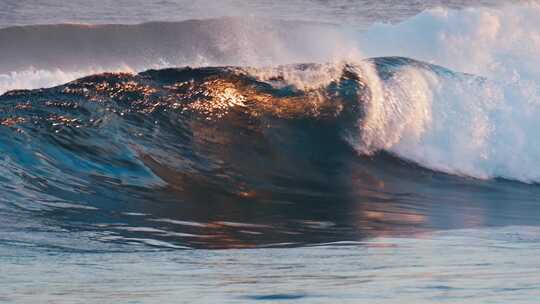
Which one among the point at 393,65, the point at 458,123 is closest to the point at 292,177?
the point at 458,123

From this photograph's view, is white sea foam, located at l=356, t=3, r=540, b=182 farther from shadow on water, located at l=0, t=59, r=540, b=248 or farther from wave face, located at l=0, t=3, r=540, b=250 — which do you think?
shadow on water, located at l=0, t=59, r=540, b=248

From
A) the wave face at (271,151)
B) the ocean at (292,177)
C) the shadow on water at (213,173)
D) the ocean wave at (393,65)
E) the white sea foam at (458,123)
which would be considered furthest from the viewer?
the ocean wave at (393,65)

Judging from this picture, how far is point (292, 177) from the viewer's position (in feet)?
40.8

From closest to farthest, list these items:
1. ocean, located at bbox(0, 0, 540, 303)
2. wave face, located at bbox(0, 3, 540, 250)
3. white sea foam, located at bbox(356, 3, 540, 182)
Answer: ocean, located at bbox(0, 0, 540, 303) < wave face, located at bbox(0, 3, 540, 250) < white sea foam, located at bbox(356, 3, 540, 182)

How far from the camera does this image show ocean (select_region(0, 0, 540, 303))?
21.9ft

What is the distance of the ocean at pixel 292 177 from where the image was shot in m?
6.66

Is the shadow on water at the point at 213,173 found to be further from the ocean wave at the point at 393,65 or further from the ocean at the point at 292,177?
the ocean wave at the point at 393,65

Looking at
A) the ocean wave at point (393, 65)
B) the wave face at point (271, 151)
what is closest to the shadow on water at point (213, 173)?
the wave face at point (271, 151)

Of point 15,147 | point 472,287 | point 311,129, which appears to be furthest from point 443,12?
point 472,287

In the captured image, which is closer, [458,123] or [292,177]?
[292,177]

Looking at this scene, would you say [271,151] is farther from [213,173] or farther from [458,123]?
[458,123]

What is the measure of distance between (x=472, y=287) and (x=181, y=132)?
715 cm

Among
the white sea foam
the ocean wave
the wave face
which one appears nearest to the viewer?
the wave face

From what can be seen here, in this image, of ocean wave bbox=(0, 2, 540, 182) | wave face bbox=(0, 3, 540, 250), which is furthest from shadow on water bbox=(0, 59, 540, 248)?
ocean wave bbox=(0, 2, 540, 182)
